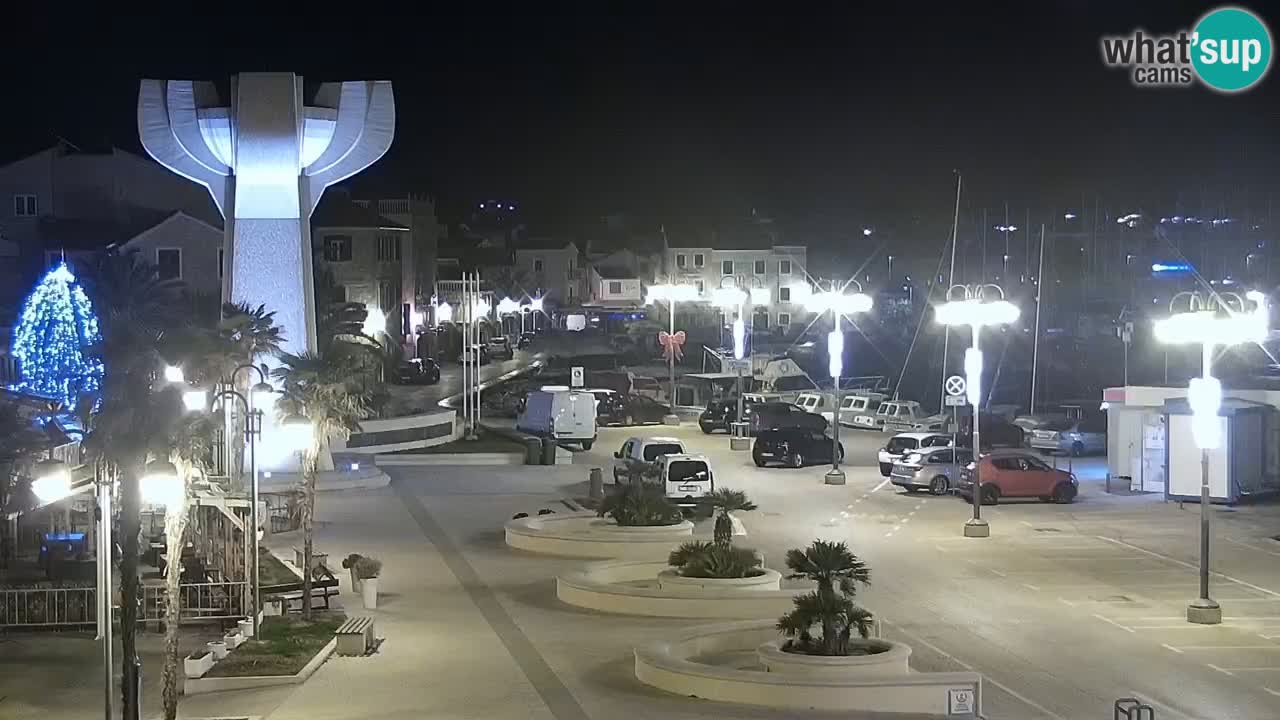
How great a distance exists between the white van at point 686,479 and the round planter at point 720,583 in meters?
12.5

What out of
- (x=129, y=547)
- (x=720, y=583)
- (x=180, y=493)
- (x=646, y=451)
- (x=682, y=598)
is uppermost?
(x=180, y=493)

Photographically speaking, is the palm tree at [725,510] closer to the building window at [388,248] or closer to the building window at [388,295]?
the building window at [388,295]

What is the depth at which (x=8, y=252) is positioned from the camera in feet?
254

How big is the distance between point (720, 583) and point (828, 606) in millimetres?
6227

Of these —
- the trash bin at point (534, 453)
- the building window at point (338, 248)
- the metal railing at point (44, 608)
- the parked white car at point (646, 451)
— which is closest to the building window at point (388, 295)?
the building window at point (338, 248)

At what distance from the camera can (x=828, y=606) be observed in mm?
19828

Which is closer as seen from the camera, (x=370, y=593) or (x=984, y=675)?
(x=984, y=675)

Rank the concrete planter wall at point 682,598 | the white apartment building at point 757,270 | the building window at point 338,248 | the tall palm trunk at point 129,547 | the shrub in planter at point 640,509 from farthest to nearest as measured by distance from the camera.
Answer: the white apartment building at point 757,270 < the building window at point 338,248 < the shrub in planter at point 640,509 < the concrete planter wall at point 682,598 < the tall palm trunk at point 129,547

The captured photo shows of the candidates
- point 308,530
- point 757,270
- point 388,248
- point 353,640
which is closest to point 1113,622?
point 353,640

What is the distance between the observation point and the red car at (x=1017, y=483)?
40.7 metres

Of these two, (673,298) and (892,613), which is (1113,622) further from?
(673,298)

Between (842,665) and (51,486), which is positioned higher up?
(51,486)

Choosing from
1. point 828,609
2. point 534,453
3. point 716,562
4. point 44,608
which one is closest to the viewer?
point 828,609

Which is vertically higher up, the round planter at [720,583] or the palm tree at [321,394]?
the palm tree at [321,394]
